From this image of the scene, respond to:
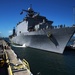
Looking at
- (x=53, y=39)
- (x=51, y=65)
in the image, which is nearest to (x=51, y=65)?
(x=51, y=65)

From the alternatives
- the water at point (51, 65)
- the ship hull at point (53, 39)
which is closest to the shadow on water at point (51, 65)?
the water at point (51, 65)

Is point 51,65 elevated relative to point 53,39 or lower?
lower

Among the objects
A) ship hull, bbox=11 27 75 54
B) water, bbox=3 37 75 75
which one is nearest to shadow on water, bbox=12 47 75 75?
water, bbox=3 37 75 75

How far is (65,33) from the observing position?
64.8 ft

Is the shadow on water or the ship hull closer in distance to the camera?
the shadow on water

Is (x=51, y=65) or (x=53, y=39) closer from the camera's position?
(x=51, y=65)

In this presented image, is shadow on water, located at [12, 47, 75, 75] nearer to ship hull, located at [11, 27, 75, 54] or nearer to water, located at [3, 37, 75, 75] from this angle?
water, located at [3, 37, 75, 75]

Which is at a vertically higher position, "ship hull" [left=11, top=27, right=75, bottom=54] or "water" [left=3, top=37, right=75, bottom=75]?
"ship hull" [left=11, top=27, right=75, bottom=54]

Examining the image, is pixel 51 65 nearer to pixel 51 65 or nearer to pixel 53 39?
pixel 51 65

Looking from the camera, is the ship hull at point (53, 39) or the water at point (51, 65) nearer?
the water at point (51, 65)

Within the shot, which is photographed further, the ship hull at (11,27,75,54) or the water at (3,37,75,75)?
the ship hull at (11,27,75,54)

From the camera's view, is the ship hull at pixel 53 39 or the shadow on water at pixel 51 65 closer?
the shadow on water at pixel 51 65

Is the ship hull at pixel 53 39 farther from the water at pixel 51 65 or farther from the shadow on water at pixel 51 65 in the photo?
the shadow on water at pixel 51 65

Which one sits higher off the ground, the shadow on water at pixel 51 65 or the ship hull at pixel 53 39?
the ship hull at pixel 53 39
